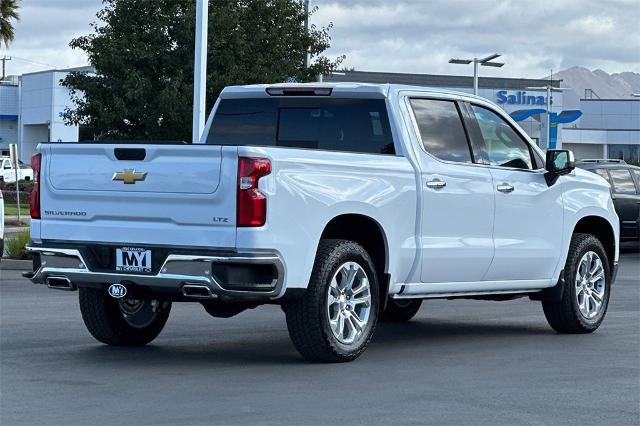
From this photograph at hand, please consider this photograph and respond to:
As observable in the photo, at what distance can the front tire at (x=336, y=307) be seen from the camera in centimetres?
991

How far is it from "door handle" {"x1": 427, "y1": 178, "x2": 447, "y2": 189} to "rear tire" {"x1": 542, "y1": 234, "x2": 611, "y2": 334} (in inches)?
80.4

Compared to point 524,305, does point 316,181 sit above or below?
above

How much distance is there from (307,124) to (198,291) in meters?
2.48

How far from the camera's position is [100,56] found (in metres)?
35.1

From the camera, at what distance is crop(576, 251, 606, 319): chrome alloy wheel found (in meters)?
12.7

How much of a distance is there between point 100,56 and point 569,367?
2628cm

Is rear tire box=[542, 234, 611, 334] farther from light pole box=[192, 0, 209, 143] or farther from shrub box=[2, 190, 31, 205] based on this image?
shrub box=[2, 190, 31, 205]

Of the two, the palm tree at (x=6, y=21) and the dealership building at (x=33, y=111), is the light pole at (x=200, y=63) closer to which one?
the palm tree at (x=6, y=21)


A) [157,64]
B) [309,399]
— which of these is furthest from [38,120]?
[309,399]

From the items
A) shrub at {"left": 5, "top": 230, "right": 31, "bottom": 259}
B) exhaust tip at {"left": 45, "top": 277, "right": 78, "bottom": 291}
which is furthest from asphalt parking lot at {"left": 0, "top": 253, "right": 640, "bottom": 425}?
shrub at {"left": 5, "top": 230, "right": 31, "bottom": 259}

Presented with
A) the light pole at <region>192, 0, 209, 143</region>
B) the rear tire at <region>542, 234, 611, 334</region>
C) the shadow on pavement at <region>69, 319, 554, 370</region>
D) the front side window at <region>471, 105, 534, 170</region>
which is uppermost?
the light pole at <region>192, 0, 209, 143</region>

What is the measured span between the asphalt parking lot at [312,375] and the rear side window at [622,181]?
1301 centimetres

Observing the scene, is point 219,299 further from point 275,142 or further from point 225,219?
point 275,142

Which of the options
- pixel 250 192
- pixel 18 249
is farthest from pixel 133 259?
pixel 18 249
